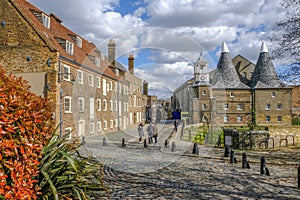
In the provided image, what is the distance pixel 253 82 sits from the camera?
52.5 metres

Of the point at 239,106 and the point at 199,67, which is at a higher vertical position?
the point at 199,67

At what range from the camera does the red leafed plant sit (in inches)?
116

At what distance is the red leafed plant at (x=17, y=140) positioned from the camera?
9.64 ft

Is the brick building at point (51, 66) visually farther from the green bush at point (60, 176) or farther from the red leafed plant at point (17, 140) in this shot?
the red leafed plant at point (17, 140)

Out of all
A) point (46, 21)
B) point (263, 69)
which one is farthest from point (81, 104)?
point (263, 69)

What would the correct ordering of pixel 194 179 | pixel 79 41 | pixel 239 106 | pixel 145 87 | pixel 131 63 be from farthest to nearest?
pixel 239 106, pixel 79 41, pixel 145 87, pixel 131 63, pixel 194 179

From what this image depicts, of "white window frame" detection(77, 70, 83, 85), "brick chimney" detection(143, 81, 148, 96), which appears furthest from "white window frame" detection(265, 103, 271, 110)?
"brick chimney" detection(143, 81, 148, 96)

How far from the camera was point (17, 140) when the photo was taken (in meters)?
3.18

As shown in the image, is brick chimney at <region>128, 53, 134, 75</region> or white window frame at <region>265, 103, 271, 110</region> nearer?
brick chimney at <region>128, 53, 134, 75</region>

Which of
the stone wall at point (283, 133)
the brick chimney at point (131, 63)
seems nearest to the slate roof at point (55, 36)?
the brick chimney at point (131, 63)

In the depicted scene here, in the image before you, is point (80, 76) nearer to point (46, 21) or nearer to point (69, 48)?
point (69, 48)

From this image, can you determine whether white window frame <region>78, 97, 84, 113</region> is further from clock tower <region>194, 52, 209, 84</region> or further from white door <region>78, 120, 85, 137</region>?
clock tower <region>194, 52, 209, 84</region>

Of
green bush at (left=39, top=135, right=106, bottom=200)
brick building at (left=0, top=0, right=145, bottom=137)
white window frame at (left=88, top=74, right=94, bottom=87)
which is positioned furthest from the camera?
white window frame at (left=88, top=74, right=94, bottom=87)

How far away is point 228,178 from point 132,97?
4662 mm
